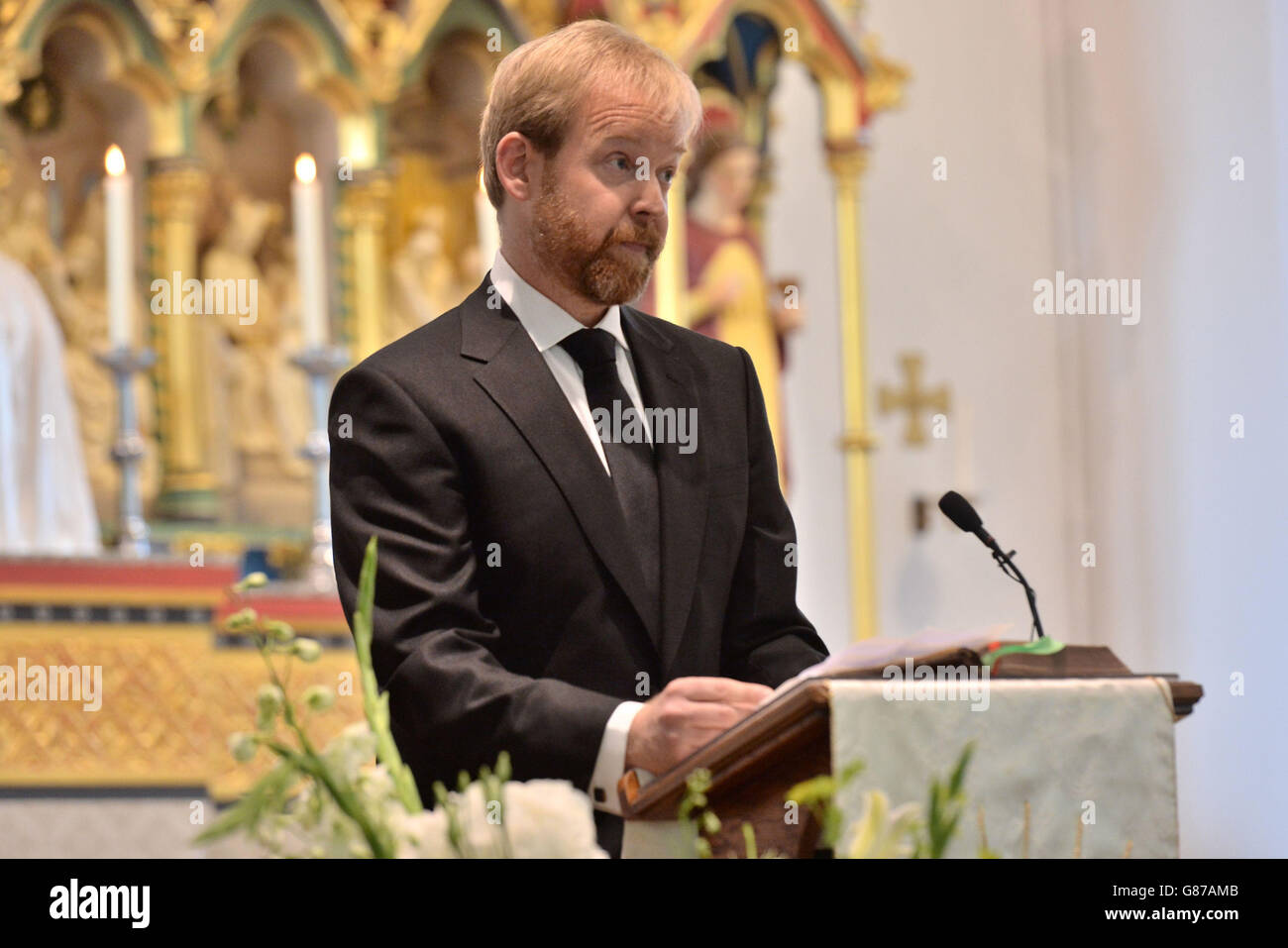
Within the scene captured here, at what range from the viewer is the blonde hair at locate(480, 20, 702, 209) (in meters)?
2.19

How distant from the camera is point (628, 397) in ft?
7.57

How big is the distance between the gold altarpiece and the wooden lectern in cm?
258

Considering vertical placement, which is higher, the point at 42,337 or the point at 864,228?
the point at 864,228

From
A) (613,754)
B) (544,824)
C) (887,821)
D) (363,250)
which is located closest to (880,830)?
(887,821)

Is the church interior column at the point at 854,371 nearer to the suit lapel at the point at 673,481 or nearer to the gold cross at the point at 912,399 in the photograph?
the gold cross at the point at 912,399

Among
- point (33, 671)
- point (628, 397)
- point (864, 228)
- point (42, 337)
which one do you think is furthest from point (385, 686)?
point (864, 228)

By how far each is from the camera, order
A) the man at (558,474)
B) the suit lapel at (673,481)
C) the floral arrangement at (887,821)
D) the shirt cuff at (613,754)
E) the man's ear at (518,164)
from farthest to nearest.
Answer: the man's ear at (518,164) < the suit lapel at (673,481) < the man at (558,474) < the shirt cuff at (613,754) < the floral arrangement at (887,821)

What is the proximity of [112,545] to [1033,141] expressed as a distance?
468 centimetres

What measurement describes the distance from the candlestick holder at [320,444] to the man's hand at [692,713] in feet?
8.89

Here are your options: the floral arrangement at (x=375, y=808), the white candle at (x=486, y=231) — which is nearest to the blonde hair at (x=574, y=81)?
the floral arrangement at (x=375, y=808)

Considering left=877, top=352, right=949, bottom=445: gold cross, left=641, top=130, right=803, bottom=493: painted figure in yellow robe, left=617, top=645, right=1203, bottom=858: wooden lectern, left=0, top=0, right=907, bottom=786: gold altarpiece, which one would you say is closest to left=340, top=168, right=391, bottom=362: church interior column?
left=0, top=0, right=907, bottom=786: gold altarpiece

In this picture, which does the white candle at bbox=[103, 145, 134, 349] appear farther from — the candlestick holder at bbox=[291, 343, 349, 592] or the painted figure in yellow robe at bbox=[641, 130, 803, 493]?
the painted figure in yellow robe at bbox=[641, 130, 803, 493]

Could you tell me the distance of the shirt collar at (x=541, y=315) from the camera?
2.32 metres
